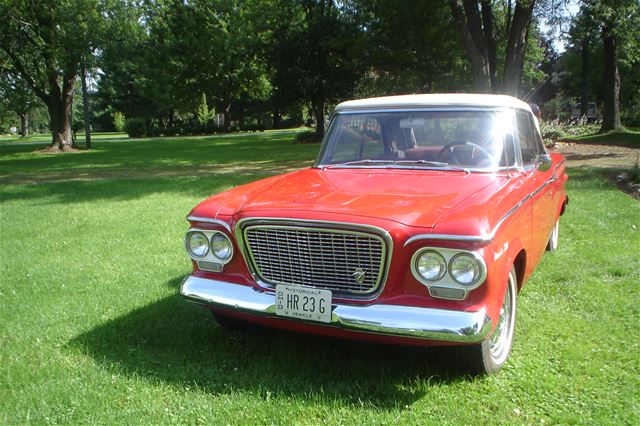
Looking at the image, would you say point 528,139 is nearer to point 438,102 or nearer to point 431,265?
point 438,102

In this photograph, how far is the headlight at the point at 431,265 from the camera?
288 centimetres

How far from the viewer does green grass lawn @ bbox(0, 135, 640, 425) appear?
2.98 metres

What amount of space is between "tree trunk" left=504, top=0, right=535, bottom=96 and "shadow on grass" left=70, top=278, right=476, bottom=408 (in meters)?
16.0

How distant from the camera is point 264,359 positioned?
3.59 metres

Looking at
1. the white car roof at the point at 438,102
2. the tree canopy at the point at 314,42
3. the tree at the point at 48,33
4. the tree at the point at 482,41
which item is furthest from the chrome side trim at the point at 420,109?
the tree at the point at 48,33

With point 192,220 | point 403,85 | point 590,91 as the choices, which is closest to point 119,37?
point 403,85

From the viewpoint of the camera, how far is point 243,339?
395 centimetres

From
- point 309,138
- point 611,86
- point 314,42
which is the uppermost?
point 314,42

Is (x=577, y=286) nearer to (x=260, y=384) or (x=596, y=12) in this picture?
(x=260, y=384)

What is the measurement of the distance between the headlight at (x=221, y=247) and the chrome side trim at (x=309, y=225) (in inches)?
4.1

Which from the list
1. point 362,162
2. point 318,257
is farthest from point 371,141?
point 318,257

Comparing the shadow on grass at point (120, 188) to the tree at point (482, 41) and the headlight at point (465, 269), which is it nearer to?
the headlight at point (465, 269)

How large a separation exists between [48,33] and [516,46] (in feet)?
60.8

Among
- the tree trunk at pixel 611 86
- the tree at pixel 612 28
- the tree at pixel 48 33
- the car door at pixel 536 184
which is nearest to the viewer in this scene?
the car door at pixel 536 184
